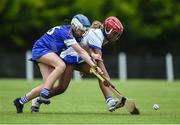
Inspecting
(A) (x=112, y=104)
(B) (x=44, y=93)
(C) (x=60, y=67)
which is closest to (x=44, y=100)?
(B) (x=44, y=93)

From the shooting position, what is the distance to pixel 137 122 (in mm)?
12625

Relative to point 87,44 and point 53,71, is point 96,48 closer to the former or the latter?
point 87,44

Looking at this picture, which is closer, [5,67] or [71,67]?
[71,67]

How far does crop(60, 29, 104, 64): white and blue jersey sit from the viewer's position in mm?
14648

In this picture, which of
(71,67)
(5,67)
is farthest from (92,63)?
(5,67)

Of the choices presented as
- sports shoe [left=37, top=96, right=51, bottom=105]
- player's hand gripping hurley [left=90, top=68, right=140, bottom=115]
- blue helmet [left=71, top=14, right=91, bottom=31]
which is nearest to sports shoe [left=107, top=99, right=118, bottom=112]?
player's hand gripping hurley [left=90, top=68, right=140, bottom=115]

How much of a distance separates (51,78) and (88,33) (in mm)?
1184

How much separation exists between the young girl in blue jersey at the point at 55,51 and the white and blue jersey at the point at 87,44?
13cm

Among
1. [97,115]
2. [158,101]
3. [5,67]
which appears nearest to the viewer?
[97,115]

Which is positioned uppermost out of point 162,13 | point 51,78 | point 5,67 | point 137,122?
point 162,13

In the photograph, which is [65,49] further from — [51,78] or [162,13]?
[162,13]

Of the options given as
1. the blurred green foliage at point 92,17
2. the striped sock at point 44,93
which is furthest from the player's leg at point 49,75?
the blurred green foliage at point 92,17

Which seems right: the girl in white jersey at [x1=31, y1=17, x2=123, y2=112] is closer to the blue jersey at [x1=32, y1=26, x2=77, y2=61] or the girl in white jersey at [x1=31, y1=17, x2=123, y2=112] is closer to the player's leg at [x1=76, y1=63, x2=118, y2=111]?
the player's leg at [x1=76, y1=63, x2=118, y2=111]

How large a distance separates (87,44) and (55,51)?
0.64 m
